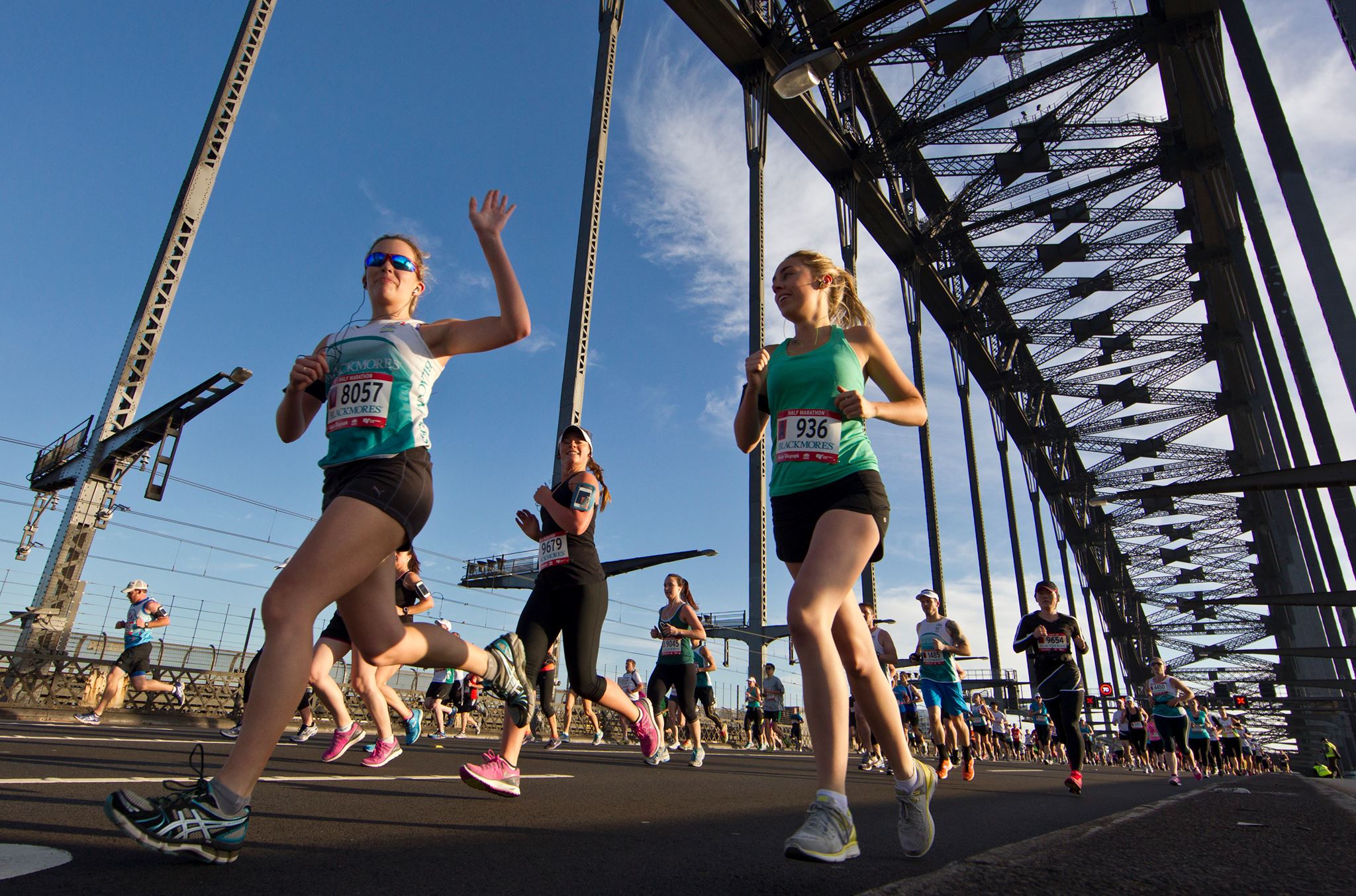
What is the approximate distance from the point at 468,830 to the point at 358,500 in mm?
1105

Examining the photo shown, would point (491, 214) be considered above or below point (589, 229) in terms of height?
below

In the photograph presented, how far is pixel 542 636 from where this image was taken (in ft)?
13.2

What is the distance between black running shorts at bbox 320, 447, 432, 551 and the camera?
6.98 ft

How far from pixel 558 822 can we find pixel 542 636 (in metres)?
1.39

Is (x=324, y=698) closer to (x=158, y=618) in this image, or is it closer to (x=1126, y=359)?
(x=158, y=618)

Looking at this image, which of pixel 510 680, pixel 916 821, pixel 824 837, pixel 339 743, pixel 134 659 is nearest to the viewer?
pixel 824 837

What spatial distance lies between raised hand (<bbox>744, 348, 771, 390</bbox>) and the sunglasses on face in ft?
3.91

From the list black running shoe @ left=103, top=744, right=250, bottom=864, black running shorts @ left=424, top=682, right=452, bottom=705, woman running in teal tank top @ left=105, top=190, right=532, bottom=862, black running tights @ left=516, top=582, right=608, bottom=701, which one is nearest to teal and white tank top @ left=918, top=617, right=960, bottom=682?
black running tights @ left=516, top=582, right=608, bottom=701

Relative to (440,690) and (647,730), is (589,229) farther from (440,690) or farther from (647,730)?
(647,730)

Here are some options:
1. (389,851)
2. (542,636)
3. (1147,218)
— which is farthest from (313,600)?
(1147,218)

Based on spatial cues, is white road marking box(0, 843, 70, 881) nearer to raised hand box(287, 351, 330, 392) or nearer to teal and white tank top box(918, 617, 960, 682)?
raised hand box(287, 351, 330, 392)

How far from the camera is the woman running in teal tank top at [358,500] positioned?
5.81 feet

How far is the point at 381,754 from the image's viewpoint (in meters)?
4.89

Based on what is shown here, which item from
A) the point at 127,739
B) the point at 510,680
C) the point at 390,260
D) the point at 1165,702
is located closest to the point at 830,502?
the point at 390,260
